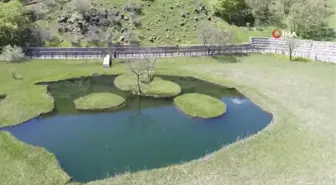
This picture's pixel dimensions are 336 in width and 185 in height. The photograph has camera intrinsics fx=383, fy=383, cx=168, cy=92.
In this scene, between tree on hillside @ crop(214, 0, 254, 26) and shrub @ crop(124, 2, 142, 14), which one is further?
tree on hillside @ crop(214, 0, 254, 26)

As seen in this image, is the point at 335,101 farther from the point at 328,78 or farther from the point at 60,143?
the point at 60,143

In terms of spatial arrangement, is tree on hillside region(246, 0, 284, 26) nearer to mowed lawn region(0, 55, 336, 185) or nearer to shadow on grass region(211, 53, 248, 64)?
mowed lawn region(0, 55, 336, 185)

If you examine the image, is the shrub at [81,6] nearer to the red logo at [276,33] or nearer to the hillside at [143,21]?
the hillside at [143,21]

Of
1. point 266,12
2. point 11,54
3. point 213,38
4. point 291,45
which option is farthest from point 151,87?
point 266,12

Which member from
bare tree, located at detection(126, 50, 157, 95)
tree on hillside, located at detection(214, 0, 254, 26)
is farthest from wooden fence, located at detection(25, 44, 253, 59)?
tree on hillside, located at detection(214, 0, 254, 26)

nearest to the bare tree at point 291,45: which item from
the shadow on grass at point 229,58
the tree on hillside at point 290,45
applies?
the tree on hillside at point 290,45

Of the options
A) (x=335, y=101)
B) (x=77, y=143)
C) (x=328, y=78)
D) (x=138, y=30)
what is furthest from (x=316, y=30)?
(x=77, y=143)
